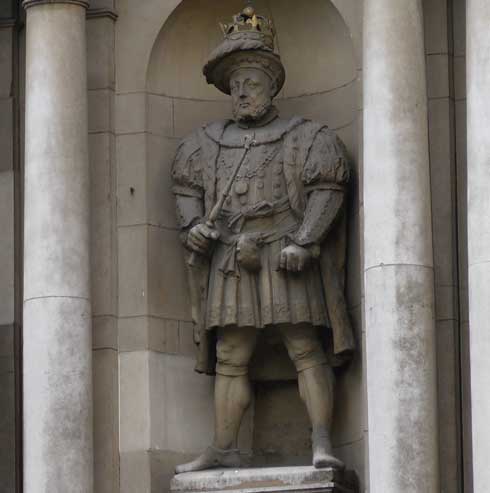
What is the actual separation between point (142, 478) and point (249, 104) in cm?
253

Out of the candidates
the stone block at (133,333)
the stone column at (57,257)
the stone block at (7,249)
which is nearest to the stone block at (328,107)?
the stone column at (57,257)

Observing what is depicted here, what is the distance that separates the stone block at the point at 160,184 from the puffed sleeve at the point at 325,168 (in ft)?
3.33

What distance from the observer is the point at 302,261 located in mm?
18453

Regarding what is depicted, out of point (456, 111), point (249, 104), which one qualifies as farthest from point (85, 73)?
point (456, 111)

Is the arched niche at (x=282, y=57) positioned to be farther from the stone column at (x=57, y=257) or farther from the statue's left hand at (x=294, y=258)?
the statue's left hand at (x=294, y=258)

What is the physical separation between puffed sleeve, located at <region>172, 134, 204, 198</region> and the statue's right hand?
0.32 metres

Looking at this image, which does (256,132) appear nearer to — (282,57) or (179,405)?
(282,57)

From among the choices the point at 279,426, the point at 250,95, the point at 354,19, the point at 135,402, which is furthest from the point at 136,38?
the point at 279,426

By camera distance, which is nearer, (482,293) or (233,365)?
(482,293)

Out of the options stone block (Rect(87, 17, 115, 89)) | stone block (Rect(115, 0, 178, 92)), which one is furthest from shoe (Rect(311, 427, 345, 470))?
stone block (Rect(87, 17, 115, 89))

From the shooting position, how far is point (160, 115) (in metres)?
19.3

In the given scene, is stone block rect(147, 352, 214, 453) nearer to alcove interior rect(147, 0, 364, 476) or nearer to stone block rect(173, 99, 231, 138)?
alcove interior rect(147, 0, 364, 476)

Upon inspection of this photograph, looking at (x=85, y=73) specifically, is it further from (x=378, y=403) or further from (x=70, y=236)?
(x=378, y=403)

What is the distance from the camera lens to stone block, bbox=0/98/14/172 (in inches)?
763
